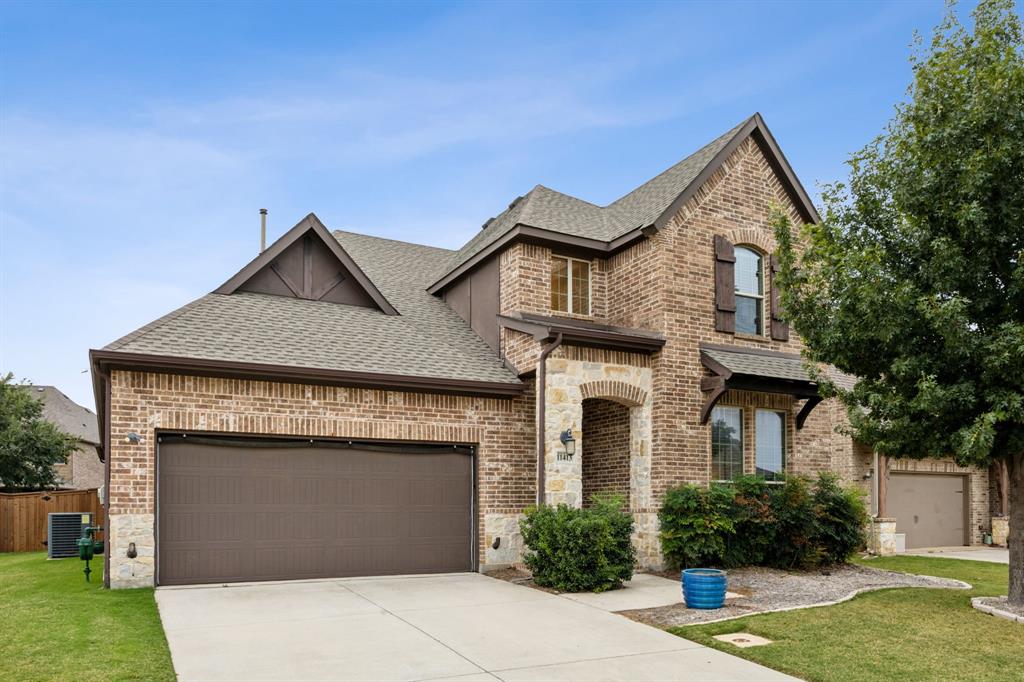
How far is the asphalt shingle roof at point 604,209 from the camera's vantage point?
16.0 metres

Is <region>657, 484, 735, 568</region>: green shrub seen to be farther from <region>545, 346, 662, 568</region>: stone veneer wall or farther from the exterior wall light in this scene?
Answer: the exterior wall light

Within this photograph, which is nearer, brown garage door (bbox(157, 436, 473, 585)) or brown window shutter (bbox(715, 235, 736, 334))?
brown garage door (bbox(157, 436, 473, 585))

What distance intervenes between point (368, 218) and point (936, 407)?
67.8ft

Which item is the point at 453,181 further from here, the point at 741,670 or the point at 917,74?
the point at 741,670

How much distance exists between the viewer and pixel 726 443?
15250mm

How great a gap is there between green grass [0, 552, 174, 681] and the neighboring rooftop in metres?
31.1

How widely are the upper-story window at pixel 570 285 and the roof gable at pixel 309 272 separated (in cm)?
355

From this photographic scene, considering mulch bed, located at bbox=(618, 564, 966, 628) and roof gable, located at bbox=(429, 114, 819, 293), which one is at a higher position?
roof gable, located at bbox=(429, 114, 819, 293)

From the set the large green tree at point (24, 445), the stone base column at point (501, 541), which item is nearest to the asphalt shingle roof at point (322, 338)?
the stone base column at point (501, 541)

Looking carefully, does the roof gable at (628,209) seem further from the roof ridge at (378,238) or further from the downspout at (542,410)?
the roof ridge at (378,238)

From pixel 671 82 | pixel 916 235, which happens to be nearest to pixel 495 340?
pixel 671 82

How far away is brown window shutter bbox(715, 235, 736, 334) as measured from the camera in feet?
50.6

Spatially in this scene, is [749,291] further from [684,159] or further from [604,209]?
[604,209]

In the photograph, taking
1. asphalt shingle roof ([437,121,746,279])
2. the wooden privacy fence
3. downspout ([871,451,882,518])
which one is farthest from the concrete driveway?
the wooden privacy fence
